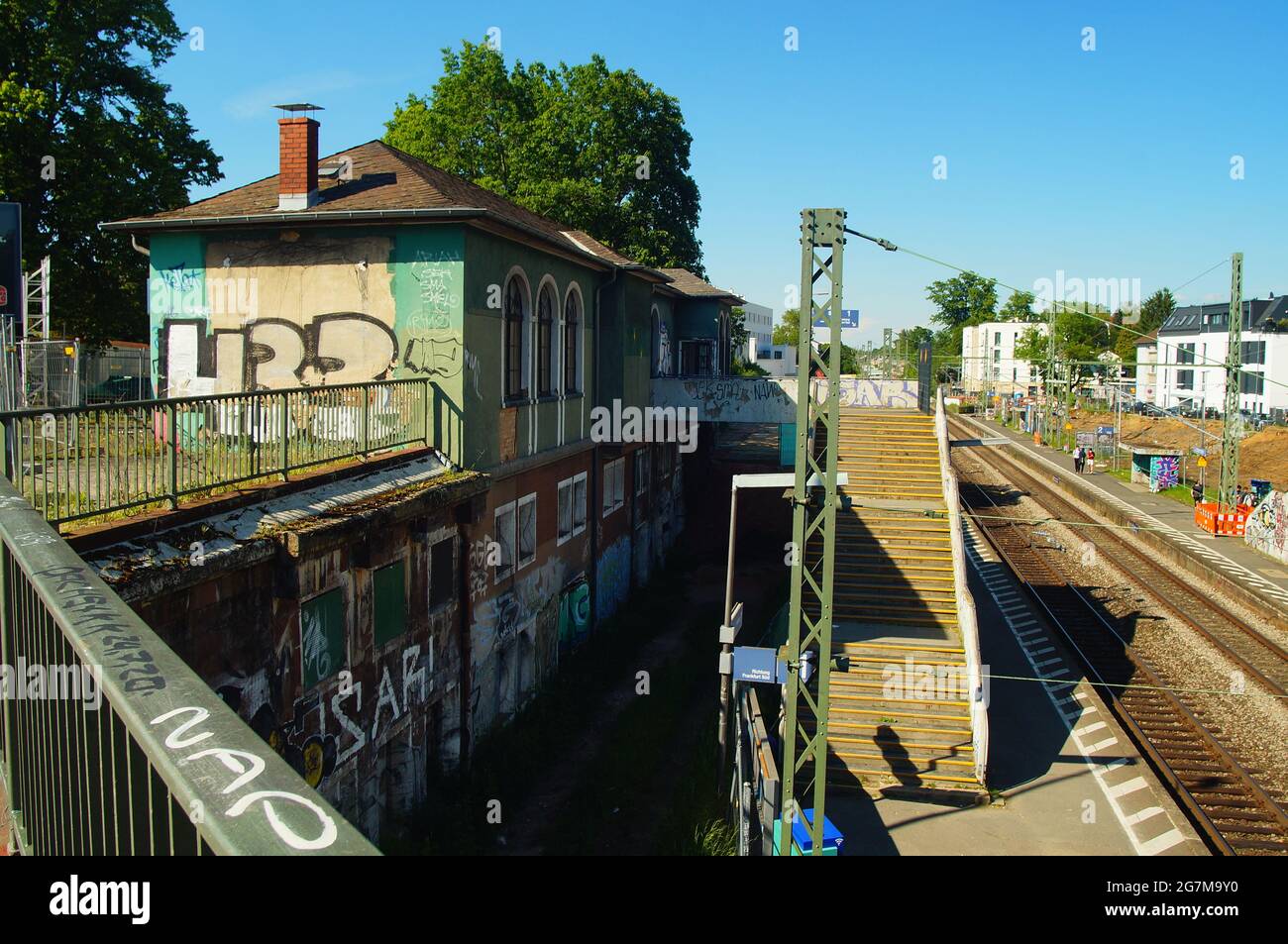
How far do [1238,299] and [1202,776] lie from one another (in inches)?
885

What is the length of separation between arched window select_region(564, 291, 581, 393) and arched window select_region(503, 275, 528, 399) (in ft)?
9.16

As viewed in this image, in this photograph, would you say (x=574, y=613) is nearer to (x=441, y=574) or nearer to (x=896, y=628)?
(x=896, y=628)

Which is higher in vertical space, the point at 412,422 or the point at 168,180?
the point at 168,180

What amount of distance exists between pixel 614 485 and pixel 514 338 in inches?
320

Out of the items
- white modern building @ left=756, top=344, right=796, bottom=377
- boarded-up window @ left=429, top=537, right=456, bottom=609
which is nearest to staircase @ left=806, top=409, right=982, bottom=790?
boarded-up window @ left=429, top=537, right=456, bottom=609

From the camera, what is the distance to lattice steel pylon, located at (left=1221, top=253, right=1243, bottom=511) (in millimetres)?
32469

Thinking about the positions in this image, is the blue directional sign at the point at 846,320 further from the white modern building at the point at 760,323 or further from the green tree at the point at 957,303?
the green tree at the point at 957,303

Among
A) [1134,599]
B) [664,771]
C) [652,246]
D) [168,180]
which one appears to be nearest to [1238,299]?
[1134,599]

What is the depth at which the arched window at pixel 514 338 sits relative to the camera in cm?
1767

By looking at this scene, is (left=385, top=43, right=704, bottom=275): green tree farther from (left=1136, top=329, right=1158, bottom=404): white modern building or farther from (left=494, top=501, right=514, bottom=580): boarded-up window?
(left=1136, top=329, right=1158, bottom=404): white modern building

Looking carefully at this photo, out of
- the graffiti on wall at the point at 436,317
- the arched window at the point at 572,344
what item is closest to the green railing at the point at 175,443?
the graffiti on wall at the point at 436,317

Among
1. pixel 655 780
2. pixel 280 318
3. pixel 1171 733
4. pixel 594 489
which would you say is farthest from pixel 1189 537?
pixel 280 318

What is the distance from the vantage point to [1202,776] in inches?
656
